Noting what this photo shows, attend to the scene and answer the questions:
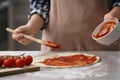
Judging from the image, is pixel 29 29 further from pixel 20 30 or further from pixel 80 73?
pixel 80 73

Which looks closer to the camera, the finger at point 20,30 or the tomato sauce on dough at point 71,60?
the tomato sauce on dough at point 71,60

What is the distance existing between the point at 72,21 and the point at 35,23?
16 cm

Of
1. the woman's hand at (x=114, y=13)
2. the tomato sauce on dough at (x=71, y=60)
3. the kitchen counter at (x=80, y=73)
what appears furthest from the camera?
the woman's hand at (x=114, y=13)

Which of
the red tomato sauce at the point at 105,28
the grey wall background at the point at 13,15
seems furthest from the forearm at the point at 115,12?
the grey wall background at the point at 13,15

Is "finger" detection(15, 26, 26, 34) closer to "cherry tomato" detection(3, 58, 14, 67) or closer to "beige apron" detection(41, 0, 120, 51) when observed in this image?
"beige apron" detection(41, 0, 120, 51)

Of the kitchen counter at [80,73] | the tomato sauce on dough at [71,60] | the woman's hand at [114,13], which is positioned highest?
the woman's hand at [114,13]

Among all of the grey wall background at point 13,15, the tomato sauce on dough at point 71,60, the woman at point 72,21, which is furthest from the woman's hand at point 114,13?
the grey wall background at point 13,15

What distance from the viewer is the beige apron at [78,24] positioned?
4.74ft

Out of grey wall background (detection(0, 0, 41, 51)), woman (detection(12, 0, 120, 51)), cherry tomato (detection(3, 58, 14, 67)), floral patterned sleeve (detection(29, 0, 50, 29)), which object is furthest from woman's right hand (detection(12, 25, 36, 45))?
grey wall background (detection(0, 0, 41, 51))

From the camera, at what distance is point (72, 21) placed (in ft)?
4.81

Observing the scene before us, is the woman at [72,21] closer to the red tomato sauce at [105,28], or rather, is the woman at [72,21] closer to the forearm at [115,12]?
the forearm at [115,12]

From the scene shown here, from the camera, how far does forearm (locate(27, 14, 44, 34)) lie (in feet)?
4.74

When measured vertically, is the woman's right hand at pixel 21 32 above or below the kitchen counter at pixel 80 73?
above

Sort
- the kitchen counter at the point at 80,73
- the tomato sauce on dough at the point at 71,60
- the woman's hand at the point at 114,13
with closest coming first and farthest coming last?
the kitchen counter at the point at 80,73 → the tomato sauce on dough at the point at 71,60 → the woman's hand at the point at 114,13
